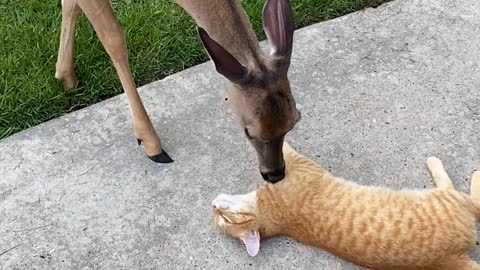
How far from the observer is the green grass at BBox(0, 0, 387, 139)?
14.7ft

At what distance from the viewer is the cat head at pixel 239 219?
12.3 ft

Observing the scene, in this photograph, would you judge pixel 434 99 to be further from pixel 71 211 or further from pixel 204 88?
pixel 71 211

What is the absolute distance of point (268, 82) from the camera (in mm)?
3395

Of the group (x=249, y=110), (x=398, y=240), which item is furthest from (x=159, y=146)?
(x=398, y=240)

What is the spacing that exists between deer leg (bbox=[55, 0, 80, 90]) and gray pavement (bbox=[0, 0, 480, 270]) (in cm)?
24

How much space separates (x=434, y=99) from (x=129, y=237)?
5.91 feet

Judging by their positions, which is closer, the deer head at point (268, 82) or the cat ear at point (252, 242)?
the deer head at point (268, 82)

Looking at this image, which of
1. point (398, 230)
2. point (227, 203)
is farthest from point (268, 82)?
point (398, 230)

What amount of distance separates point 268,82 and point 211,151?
0.89 m

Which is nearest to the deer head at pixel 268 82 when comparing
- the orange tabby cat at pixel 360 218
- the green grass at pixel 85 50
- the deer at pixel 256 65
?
the deer at pixel 256 65

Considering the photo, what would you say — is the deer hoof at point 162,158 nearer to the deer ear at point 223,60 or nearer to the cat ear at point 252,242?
the cat ear at point 252,242

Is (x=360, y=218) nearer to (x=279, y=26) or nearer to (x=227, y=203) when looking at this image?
(x=227, y=203)

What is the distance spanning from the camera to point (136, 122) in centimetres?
414

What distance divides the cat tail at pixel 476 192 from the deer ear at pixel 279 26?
3.75 feet
